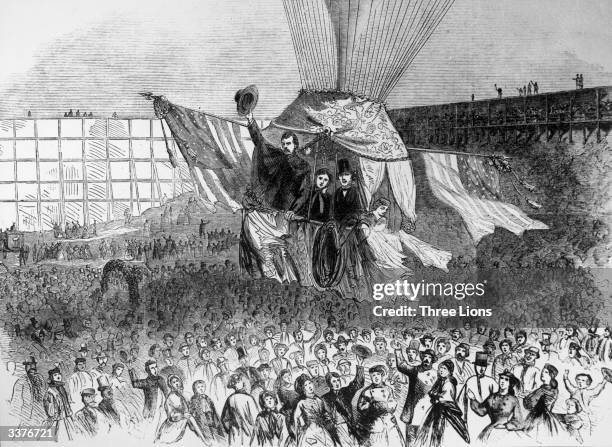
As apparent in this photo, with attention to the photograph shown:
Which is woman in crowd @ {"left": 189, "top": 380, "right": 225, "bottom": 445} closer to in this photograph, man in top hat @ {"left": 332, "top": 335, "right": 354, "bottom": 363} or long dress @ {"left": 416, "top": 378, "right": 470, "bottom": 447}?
man in top hat @ {"left": 332, "top": 335, "right": 354, "bottom": 363}

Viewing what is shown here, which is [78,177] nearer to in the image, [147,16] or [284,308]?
[147,16]

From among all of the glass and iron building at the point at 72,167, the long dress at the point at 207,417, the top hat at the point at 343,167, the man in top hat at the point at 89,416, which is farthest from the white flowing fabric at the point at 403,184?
the man in top hat at the point at 89,416

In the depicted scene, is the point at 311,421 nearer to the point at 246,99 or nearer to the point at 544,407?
the point at 544,407

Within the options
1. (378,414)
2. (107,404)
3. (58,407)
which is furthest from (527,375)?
(58,407)

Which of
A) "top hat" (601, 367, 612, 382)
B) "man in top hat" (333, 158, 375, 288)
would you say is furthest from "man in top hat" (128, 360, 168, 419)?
"top hat" (601, 367, 612, 382)

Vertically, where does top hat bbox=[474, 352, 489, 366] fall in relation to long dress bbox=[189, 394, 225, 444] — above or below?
above

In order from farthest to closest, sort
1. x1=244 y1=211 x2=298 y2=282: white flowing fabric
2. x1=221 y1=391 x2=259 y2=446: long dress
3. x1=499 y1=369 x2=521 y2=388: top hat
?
x1=244 y1=211 x2=298 y2=282: white flowing fabric < x1=221 y1=391 x2=259 y2=446: long dress < x1=499 y1=369 x2=521 y2=388: top hat
